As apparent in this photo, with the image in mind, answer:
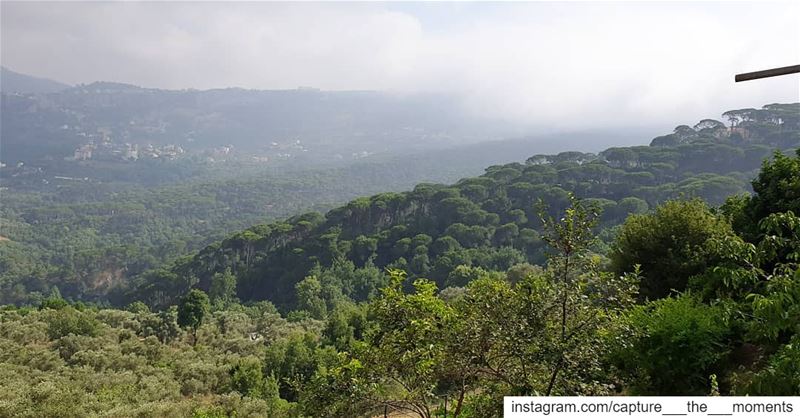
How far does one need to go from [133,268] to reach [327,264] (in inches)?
2152

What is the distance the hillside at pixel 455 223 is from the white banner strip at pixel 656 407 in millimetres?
50068

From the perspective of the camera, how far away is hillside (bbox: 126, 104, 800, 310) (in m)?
59.8

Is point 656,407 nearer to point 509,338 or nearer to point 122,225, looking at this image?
point 509,338

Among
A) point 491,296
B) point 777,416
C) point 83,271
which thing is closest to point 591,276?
point 491,296

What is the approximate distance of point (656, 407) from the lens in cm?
320

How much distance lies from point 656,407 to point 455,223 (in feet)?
208

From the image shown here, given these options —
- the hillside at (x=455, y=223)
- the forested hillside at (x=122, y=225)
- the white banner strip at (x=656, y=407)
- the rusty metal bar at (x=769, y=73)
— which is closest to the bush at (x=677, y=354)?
the white banner strip at (x=656, y=407)

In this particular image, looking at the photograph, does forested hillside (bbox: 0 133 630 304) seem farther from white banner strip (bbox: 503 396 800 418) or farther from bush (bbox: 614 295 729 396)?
white banner strip (bbox: 503 396 800 418)

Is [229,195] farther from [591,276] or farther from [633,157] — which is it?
[591,276]

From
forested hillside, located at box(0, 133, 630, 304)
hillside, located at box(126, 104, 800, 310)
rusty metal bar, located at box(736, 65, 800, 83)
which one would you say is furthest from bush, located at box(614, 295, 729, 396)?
forested hillside, located at box(0, 133, 630, 304)

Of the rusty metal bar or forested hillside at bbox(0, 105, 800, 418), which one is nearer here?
the rusty metal bar

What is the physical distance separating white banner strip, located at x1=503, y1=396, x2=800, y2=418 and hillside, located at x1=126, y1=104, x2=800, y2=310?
50.1 metres

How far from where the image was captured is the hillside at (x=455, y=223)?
5975 cm

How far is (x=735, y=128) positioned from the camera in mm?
91438
